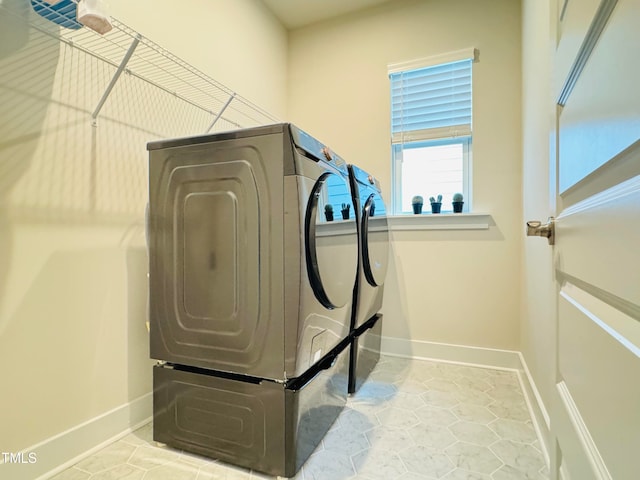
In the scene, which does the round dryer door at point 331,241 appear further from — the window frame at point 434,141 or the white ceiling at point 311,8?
the white ceiling at point 311,8

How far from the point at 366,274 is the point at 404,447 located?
85 centimetres

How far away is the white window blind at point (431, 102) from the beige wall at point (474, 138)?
0.08 metres

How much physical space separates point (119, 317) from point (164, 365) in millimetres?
325

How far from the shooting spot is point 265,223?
122 cm

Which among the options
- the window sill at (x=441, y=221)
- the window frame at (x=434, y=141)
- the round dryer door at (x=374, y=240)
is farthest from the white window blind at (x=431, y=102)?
the round dryer door at (x=374, y=240)

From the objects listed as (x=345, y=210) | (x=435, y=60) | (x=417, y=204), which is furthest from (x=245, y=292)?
(x=435, y=60)

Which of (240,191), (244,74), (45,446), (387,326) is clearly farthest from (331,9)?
(45,446)

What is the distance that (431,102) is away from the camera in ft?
8.44

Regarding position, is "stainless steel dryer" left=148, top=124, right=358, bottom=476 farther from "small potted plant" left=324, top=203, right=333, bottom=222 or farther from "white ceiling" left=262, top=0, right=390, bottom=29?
"white ceiling" left=262, top=0, right=390, bottom=29

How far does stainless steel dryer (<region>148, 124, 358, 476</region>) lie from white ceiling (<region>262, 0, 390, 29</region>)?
1.97 meters

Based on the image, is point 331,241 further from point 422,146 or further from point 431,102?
point 431,102

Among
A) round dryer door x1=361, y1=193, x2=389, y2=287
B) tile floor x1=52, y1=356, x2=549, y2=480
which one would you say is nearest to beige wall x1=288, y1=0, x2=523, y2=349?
round dryer door x1=361, y1=193, x2=389, y2=287

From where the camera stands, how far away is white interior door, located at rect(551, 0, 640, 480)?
405 mm

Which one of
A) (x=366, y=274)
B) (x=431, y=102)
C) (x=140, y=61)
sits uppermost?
(x=431, y=102)
